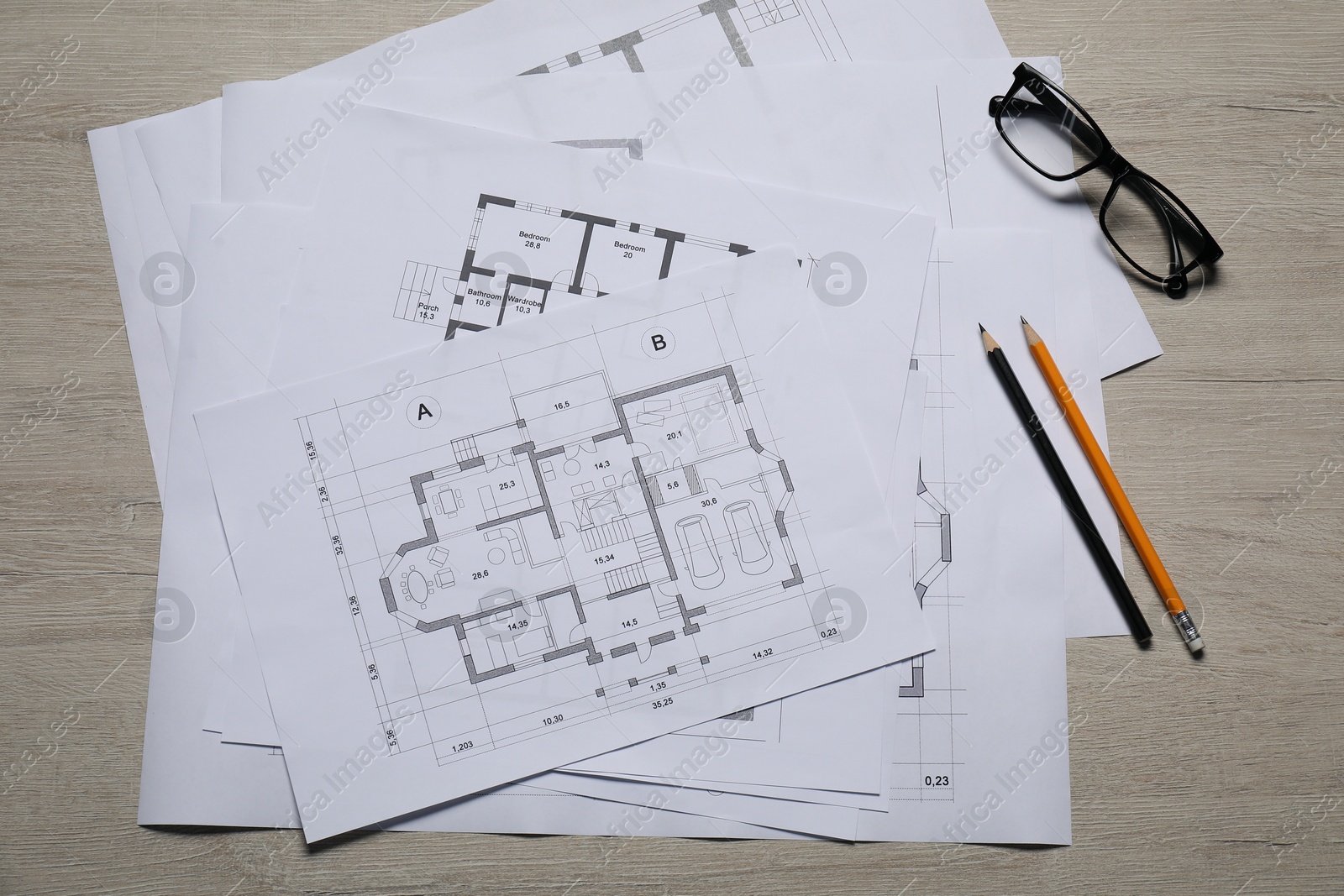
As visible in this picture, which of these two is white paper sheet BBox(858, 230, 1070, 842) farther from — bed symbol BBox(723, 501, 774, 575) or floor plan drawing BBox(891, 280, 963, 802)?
bed symbol BBox(723, 501, 774, 575)

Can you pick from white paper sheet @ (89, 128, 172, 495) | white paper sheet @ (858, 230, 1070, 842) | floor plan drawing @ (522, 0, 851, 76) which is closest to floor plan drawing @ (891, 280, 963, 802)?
white paper sheet @ (858, 230, 1070, 842)

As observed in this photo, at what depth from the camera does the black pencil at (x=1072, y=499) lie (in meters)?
0.99

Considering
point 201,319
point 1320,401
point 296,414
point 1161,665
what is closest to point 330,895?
point 296,414

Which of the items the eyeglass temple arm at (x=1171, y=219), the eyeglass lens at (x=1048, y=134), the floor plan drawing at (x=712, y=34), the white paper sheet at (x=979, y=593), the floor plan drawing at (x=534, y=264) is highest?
the floor plan drawing at (x=712, y=34)

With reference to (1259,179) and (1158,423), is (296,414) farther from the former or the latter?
(1259,179)

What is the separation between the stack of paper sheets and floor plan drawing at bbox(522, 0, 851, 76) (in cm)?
4

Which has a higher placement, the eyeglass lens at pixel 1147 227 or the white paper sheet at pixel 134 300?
the white paper sheet at pixel 134 300

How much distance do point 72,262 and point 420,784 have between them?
0.79m

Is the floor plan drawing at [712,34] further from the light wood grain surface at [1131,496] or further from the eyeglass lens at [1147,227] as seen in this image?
the eyeglass lens at [1147,227]

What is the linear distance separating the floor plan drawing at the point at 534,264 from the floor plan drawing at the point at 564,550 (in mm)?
81

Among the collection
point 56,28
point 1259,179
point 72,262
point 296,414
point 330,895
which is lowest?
point 330,895

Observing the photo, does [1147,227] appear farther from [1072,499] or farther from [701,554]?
[701,554]

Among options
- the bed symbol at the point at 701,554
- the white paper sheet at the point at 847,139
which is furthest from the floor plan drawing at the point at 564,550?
the white paper sheet at the point at 847,139

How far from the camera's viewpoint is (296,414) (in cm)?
99
